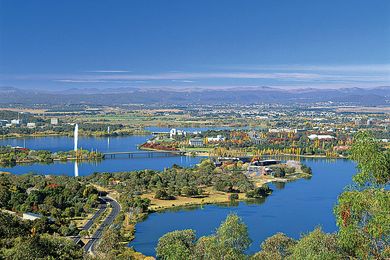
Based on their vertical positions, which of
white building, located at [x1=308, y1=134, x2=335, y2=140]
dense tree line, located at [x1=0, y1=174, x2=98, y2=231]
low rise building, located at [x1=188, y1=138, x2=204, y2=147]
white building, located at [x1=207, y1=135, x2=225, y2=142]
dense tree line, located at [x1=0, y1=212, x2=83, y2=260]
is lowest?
low rise building, located at [x1=188, y1=138, x2=204, y2=147]

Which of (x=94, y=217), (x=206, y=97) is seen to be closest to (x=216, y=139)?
(x=94, y=217)

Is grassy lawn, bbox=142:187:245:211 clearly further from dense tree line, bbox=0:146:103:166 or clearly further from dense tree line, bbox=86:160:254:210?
dense tree line, bbox=0:146:103:166

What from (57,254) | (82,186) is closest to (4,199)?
(82,186)

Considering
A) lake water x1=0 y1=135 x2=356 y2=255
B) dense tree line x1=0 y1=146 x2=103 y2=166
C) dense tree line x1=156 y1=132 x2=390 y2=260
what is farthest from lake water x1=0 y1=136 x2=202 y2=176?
dense tree line x1=156 y1=132 x2=390 y2=260

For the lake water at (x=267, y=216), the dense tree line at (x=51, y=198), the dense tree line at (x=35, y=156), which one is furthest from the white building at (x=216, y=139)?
the dense tree line at (x=51, y=198)

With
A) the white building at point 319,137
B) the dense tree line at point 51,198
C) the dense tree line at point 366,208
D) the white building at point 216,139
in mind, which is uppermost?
the dense tree line at point 366,208

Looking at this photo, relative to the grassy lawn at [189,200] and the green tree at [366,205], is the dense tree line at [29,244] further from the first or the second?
the green tree at [366,205]
